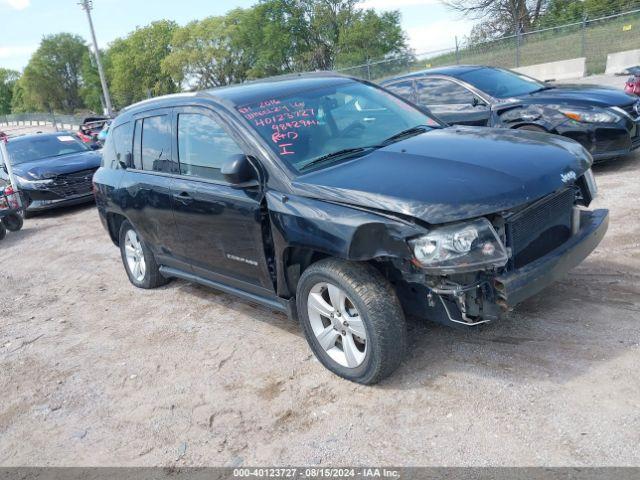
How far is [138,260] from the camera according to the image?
6.23 meters

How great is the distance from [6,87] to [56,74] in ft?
142

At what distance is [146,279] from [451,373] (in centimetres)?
357

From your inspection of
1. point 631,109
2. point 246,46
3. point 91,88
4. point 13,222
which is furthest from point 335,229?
point 91,88

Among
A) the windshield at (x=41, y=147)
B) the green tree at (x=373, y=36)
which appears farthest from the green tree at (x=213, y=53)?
the windshield at (x=41, y=147)

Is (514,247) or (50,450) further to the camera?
(50,450)

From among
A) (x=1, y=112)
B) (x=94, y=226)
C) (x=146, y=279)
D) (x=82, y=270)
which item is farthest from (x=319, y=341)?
(x=1, y=112)

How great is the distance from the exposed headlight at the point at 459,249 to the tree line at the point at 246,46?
55.6m

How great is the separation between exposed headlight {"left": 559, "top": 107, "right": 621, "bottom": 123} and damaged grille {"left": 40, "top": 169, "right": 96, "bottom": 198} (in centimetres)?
933

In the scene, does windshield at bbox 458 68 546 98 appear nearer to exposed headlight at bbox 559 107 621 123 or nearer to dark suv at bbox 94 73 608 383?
exposed headlight at bbox 559 107 621 123

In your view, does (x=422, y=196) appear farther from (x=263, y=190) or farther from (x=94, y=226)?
(x=94, y=226)

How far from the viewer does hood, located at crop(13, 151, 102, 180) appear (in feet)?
39.2

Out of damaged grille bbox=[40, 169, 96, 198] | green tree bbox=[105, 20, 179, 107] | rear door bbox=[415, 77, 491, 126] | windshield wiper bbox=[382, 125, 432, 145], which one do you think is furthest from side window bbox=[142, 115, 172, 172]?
green tree bbox=[105, 20, 179, 107]

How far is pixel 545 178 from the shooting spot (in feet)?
11.5

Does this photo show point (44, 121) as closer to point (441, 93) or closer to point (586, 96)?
point (441, 93)
